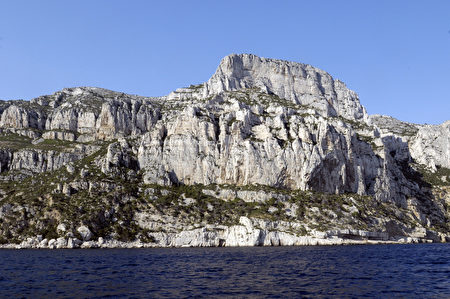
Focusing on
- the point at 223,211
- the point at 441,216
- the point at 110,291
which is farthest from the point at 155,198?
the point at 441,216

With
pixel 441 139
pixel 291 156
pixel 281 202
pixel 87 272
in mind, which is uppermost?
pixel 441 139

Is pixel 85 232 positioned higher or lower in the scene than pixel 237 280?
lower

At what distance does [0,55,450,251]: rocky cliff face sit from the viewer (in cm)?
11712

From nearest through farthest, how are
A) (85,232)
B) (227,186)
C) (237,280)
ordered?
(237,280) → (85,232) → (227,186)

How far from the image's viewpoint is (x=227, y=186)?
14438cm

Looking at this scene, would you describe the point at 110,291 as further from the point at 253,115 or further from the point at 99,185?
the point at 253,115

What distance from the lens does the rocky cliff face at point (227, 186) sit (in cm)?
11712

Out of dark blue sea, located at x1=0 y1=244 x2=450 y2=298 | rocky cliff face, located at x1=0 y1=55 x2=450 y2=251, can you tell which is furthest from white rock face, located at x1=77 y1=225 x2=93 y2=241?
dark blue sea, located at x1=0 y1=244 x2=450 y2=298

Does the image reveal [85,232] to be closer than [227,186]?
Yes

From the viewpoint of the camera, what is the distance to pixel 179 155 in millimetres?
155625

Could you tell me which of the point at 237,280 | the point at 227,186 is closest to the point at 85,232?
the point at 227,186

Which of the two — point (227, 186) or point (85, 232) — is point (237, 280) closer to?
point (85, 232)

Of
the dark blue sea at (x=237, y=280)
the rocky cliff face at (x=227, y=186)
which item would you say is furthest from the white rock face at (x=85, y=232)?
the dark blue sea at (x=237, y=280)

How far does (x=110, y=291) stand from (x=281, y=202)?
9924 centimetres
